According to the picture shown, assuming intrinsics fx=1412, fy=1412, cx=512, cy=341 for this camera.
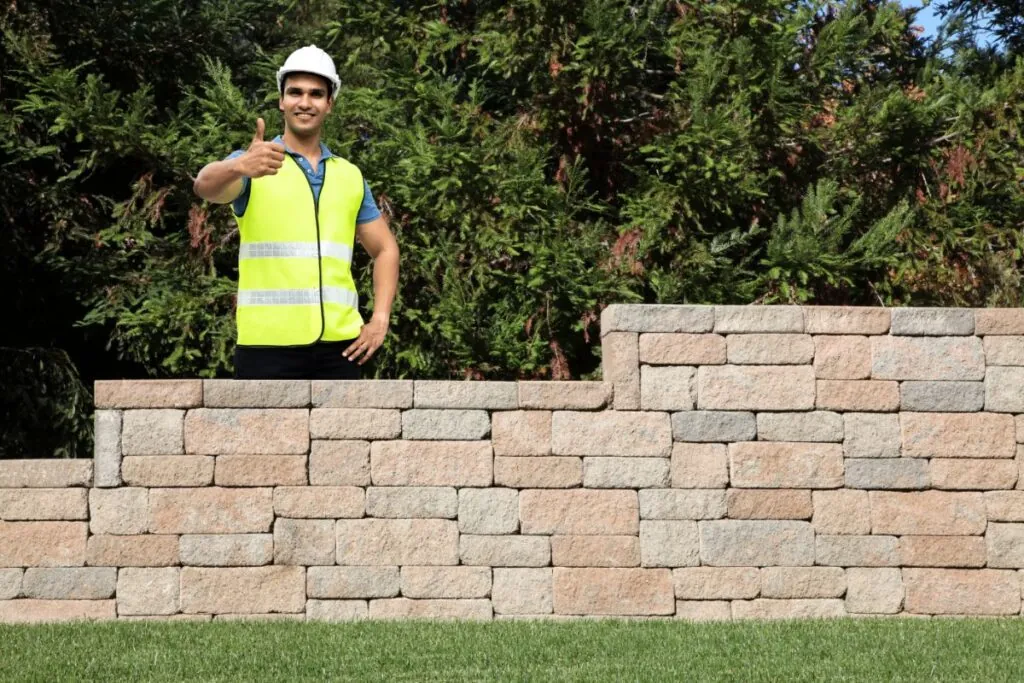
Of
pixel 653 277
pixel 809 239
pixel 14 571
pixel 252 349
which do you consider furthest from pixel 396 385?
pixel 809 239

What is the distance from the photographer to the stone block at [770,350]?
727 centimetres

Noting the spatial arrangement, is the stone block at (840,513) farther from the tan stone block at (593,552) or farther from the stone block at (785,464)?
the tan stone block at (593,552)

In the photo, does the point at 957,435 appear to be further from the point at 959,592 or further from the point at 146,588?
the point at 146,588

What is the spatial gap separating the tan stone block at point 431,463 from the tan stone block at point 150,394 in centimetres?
94

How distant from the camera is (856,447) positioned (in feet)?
23.9

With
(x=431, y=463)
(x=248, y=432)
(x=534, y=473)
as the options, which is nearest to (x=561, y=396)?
(x=534, y=473)

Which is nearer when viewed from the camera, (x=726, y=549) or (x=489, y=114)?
(x=726, y=549)

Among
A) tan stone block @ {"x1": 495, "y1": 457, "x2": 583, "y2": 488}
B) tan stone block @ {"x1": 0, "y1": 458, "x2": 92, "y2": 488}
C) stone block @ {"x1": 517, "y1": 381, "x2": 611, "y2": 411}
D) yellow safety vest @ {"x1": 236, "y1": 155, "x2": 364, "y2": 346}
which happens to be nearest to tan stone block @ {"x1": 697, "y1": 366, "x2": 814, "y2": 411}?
stone block @ {"x1": 517, "y1": 381, "x2": 611, "y2": 411}

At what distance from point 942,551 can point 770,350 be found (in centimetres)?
135

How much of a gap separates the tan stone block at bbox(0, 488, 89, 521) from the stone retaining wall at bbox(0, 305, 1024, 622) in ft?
0.04

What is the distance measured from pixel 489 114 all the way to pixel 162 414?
4.37 meters

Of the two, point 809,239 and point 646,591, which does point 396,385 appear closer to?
point 646,591

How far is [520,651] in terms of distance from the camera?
599cm

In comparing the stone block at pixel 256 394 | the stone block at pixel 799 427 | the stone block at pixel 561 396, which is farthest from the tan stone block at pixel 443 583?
the stone block at pixel 799 427
